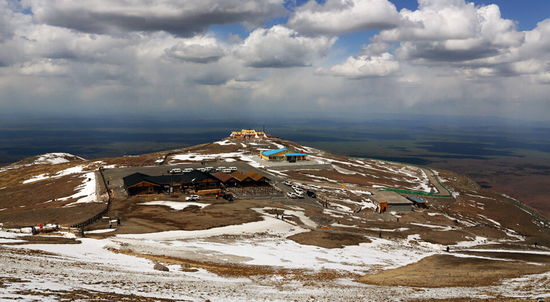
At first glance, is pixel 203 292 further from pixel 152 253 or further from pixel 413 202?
pixel 413 202

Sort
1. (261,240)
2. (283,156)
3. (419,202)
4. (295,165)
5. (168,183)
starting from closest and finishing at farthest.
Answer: (261,240) < (168,183) < (419,202) < (295,165) < (283,156)

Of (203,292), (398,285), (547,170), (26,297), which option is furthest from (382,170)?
(547,170)

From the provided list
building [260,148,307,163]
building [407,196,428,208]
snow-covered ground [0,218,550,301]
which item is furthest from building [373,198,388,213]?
building [260,148,307,163]

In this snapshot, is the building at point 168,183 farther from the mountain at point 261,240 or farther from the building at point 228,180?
the building at point 228,180

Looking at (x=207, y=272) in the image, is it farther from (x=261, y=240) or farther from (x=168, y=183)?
(x=168, y=183)

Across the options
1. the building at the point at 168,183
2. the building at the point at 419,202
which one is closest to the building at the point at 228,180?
the building at the point at 168,183

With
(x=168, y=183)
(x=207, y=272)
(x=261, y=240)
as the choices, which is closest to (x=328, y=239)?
(x=261, y=240)
